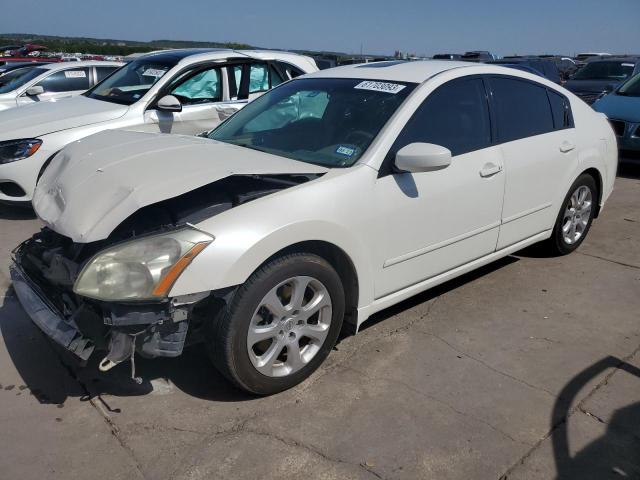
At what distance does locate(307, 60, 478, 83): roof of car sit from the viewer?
3705mm

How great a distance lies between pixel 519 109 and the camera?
4.17 meters

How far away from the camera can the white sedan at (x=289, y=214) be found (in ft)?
8.51

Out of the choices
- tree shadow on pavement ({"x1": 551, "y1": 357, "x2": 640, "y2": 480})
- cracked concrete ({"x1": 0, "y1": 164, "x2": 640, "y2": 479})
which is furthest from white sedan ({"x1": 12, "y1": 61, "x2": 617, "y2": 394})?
tree shadow on pavement ({"x1": 551, "y1": 357, "x2": 640, "y2": 480})

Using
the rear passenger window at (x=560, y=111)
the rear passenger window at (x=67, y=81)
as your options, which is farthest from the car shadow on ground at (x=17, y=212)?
the rear passenger window at (x=560, y=111)

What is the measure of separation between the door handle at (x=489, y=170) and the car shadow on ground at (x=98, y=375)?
1326 mm

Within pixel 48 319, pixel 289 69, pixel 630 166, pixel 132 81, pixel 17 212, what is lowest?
pixel 630 166

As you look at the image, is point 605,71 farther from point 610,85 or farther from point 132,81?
point 132,81

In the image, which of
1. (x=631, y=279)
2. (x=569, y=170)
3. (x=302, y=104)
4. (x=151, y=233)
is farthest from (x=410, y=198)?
(x=631, y=279)


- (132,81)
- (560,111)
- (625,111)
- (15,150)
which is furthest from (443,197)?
(625,111)

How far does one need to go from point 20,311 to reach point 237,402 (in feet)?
6.08

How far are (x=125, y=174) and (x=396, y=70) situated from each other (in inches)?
75.6

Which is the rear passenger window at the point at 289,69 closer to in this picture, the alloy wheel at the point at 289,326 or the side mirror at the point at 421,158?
the side mirror at the point at 421,158

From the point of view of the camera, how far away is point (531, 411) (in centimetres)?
289

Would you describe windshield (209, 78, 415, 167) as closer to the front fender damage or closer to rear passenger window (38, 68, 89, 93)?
the front fender damage
